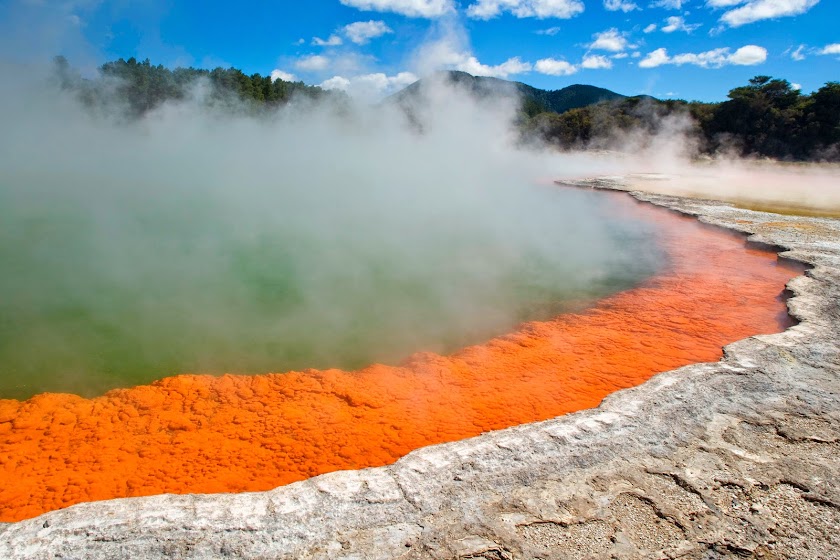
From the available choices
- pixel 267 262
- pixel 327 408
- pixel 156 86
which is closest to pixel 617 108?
pixel 156 86

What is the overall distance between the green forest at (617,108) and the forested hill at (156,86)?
0.11ft

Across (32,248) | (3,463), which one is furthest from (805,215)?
(32,248)

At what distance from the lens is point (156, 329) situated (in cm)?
359

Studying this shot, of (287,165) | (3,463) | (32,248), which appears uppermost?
(287,165)

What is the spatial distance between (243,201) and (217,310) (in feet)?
15.6

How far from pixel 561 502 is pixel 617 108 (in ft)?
84.5

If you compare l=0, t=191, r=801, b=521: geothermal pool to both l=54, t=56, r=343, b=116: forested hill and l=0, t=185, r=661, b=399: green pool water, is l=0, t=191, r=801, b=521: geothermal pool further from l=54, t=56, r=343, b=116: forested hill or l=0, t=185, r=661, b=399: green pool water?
l=54, t=56, r=343, b=116: forested hill

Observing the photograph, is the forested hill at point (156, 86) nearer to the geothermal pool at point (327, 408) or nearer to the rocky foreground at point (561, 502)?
the geothermal pool at point (327, 408)

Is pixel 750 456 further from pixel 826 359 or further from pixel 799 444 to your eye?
pixel 826 359

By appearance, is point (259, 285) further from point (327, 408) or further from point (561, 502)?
point (561, 502)

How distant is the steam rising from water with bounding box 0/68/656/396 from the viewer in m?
3.39

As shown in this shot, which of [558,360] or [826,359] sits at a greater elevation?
[826,359]

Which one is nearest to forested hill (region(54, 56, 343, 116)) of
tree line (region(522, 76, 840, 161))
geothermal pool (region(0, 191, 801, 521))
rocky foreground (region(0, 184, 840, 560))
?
tree line (region(522, 76, 840, 161))

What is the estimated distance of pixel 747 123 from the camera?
18.6 m
